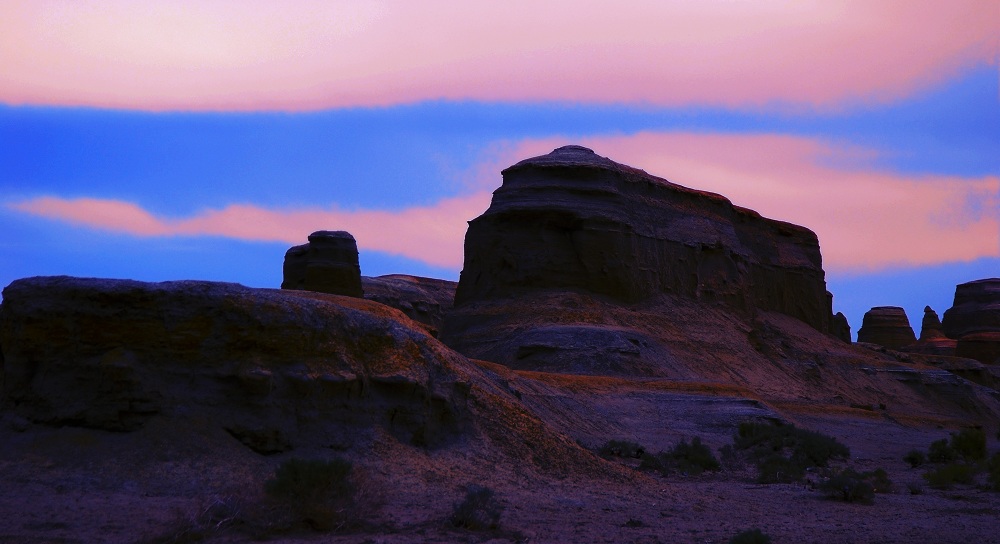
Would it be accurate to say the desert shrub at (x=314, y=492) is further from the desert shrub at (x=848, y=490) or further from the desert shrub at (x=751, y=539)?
the desert shrub at (x=848, y=490)

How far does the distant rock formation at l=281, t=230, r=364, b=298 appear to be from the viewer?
44906 millimetres

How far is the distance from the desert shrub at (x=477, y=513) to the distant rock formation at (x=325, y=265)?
3341cm

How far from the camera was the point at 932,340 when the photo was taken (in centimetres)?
9075

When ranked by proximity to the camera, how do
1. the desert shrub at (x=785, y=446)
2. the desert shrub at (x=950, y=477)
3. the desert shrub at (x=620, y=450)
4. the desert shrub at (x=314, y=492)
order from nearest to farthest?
the desert shrub at (x=314, y=492) < the desert shrub at (x=950, y=477) < the desert shrub at (x=620, y=450) < the desert shrub at (x=785, y=446)

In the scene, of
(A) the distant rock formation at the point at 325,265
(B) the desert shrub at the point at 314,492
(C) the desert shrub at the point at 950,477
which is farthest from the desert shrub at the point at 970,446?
(A) the distant rock formation at the point at 325,265

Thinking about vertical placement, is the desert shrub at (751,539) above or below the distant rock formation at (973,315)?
below

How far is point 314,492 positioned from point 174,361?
9.68 feet

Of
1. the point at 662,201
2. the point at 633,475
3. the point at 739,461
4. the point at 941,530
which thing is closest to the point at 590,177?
the point at 662,201

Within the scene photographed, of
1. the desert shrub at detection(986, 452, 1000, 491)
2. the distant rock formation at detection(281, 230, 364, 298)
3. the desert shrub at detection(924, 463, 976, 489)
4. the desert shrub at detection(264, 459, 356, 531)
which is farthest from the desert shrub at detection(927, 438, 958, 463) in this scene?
the distant rock formation at detection(281, 230, 364, 298)

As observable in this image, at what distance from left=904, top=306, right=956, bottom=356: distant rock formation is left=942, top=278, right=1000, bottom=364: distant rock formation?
808 millimetres

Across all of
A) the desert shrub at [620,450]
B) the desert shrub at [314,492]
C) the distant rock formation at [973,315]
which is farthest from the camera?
the distant rock formation at [973,315]

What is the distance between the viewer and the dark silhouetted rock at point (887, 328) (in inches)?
3807

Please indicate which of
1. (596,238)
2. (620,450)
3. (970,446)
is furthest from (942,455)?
(596,238)

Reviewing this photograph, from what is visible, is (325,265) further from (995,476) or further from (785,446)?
(995,476)
